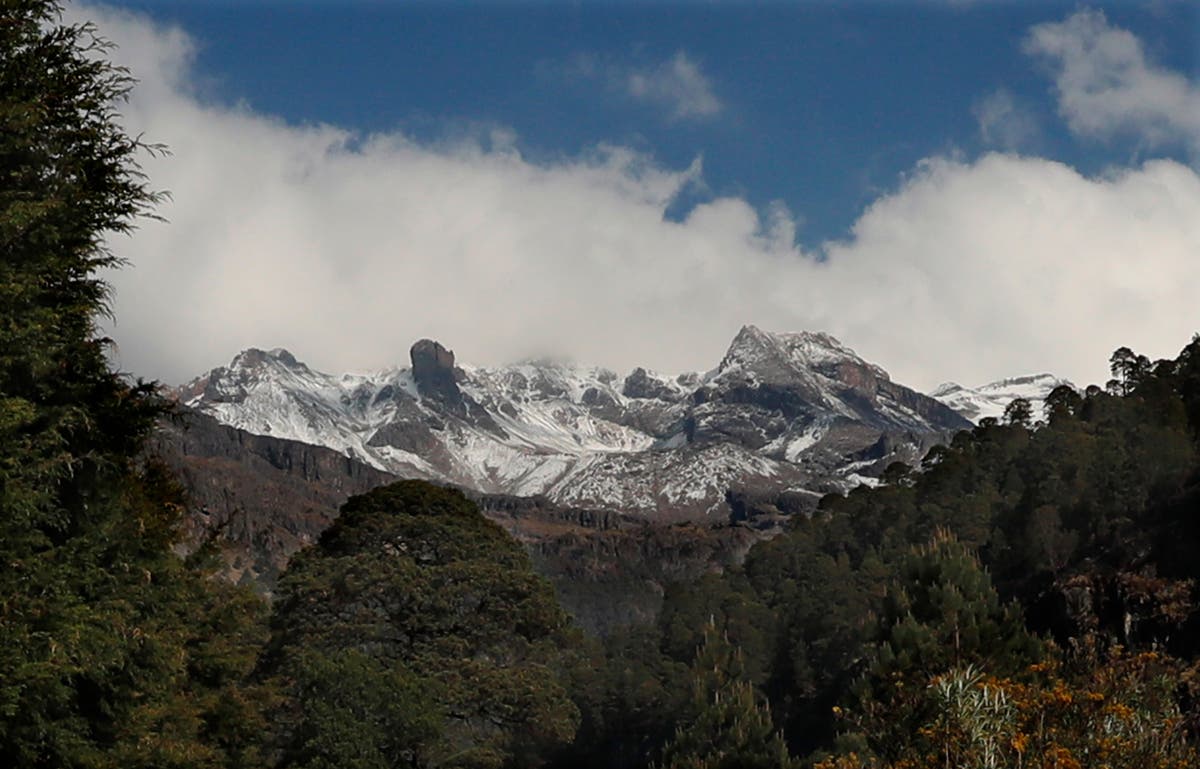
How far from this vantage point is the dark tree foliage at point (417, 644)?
3344 cm

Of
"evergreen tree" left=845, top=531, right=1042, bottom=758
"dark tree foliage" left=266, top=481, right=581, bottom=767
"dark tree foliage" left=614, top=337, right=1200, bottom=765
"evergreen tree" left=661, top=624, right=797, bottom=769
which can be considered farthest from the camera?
"dark tree foliage" left=266, top=481, right=581, bottom=767

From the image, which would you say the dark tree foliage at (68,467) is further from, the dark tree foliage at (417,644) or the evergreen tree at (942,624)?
the evergreen tree at (942,624)

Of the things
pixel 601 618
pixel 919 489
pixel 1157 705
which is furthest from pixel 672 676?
pixel 601 618

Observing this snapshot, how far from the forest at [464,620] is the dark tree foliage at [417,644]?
10 centimetres

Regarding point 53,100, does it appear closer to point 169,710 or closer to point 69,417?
point 69,417

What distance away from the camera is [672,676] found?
194ft

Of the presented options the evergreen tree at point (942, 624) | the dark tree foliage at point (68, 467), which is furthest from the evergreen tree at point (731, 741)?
the dark tree foliage at point (68, 467)

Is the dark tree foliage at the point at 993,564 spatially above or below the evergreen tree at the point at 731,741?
above

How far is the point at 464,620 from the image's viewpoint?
1510 inches

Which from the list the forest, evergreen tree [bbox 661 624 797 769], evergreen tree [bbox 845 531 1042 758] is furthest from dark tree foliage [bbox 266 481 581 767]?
evergreen tree [bbox 845 531 1042 758]

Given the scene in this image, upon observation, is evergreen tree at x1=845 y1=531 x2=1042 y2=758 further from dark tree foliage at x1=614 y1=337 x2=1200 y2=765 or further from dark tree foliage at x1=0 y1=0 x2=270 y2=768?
dark tree foliage at x1=0 y1=0 x2=270 y2=768

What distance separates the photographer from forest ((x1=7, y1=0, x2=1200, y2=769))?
1666 centimetres

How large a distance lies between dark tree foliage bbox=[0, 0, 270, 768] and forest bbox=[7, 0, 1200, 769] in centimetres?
7

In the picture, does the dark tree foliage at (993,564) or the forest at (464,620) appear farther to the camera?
the dark tree foliage at (993,564)
